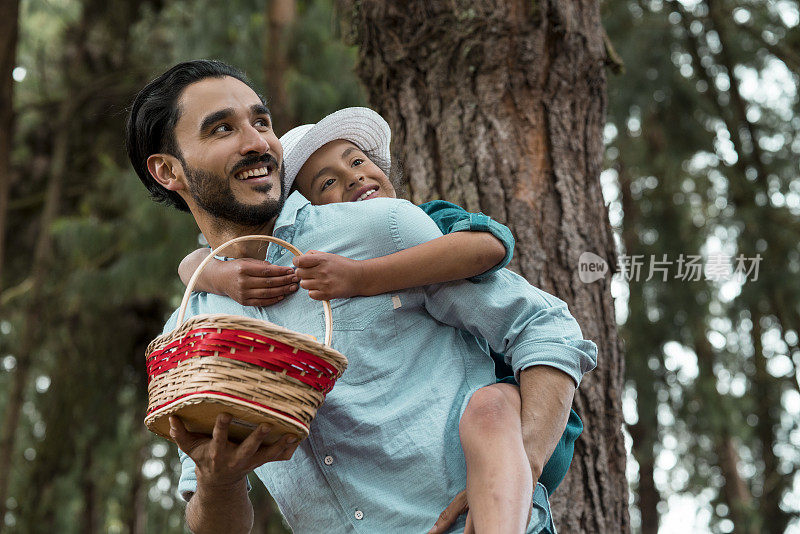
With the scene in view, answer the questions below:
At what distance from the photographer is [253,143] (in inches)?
76.2

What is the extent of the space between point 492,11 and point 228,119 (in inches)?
51.1

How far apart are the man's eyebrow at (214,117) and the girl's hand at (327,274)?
15.9 inches

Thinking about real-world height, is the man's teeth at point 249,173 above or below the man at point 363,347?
above

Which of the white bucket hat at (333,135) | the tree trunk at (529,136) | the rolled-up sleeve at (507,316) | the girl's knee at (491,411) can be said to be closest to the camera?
the girl's knee at (491,411)

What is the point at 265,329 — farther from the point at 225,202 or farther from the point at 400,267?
the point at 225,202

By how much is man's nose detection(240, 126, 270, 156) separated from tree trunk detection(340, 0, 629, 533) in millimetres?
1105

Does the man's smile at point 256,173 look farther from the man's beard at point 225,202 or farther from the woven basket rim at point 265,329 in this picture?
the woven basket rim at point 265,329

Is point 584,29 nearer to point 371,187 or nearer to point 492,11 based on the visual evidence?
point 492,11

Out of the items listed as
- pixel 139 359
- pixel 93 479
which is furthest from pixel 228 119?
pixel 93 479

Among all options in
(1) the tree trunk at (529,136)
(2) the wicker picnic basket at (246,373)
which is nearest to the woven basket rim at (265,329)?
(2) the wicker picnic basket at (246,373)

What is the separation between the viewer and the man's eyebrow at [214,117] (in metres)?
1.97

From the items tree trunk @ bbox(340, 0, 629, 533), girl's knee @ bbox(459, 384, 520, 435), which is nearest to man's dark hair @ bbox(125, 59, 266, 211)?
girl's knee @ bbox(459, 384, 520, 435)

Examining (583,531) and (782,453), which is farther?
(782,453)

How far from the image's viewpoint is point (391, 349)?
1906mm
